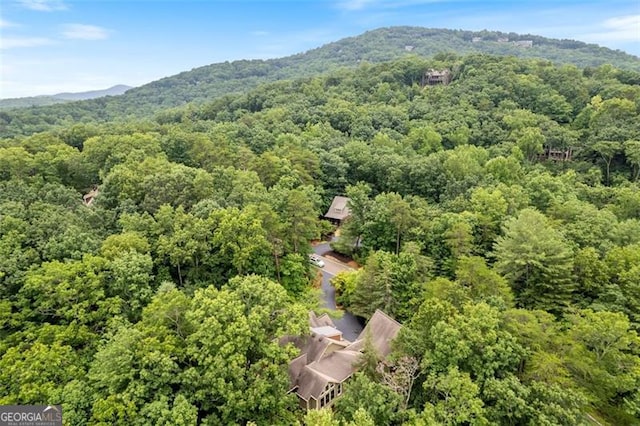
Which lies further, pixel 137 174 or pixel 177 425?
pixel 137 174

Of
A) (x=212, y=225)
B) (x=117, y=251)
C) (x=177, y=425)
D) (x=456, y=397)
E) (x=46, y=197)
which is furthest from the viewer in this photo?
(x=46, y=197)

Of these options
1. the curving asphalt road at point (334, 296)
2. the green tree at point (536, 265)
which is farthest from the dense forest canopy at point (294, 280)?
the curving asphalt road at point (334, 296)

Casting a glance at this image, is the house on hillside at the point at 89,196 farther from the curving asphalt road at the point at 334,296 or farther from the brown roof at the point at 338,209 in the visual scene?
the brown roof at the point at 338,209

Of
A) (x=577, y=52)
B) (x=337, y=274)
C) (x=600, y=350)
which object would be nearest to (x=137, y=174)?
(x=337, y=274)

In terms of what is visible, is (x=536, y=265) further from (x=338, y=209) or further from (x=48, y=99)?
(x=48, y=99)

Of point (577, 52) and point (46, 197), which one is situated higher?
point (577, 52)

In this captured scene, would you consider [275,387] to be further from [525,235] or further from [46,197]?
[46,197]
